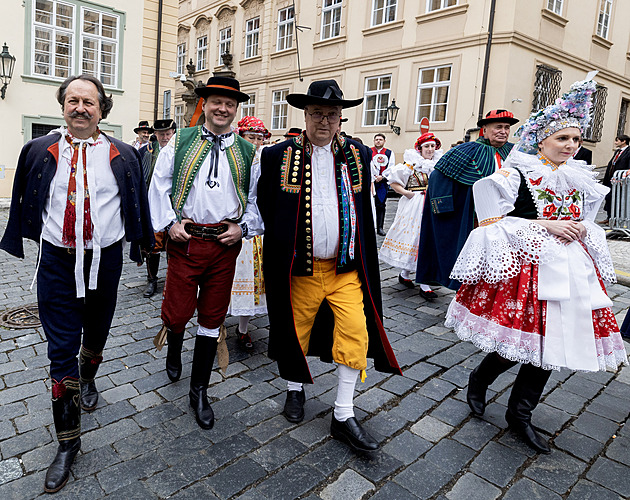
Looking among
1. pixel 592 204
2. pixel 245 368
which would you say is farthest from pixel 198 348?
pixel 592 204

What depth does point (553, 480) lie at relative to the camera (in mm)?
2578

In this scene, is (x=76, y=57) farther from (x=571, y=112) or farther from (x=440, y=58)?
(x=571, y=112)

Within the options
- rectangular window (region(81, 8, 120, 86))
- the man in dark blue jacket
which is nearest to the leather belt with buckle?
the man in dark blue jacket

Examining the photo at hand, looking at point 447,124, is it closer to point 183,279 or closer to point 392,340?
point 392,340

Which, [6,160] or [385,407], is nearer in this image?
[385,407]

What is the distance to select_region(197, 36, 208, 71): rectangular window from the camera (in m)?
26.9

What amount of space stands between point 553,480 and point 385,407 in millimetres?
1031

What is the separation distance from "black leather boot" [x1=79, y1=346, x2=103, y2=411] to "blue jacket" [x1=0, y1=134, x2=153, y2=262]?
0.73 m

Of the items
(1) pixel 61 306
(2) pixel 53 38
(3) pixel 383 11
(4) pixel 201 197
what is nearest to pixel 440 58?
(3) pixel 383 11

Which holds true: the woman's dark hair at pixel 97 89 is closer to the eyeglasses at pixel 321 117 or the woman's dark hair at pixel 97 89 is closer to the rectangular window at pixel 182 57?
the eyeglasses at pixel 321 117

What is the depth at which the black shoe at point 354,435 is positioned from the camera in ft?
8.86

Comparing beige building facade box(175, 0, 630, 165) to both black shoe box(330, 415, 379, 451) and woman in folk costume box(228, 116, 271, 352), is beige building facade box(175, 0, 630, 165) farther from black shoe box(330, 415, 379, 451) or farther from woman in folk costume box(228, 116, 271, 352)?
black shoe box(330, 415, 379, 451)

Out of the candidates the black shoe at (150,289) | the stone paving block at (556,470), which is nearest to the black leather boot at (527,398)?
the stone paving block at (556,470)

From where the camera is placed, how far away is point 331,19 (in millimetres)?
19875
